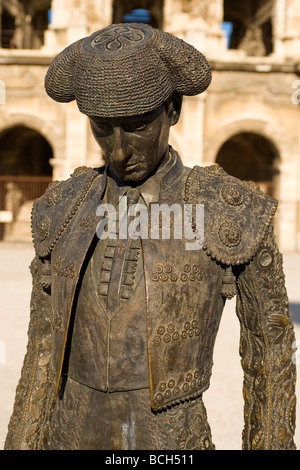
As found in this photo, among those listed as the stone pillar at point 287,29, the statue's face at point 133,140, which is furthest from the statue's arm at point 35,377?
the stone pillar at point 287,29

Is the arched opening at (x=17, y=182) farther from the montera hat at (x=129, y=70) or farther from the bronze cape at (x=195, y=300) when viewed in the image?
the montera hat at (x=129, y=70)

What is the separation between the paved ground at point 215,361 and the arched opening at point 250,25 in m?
15.0

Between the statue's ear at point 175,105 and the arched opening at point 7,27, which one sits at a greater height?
the arched opening at point 7,27

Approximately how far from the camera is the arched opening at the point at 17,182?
1869cm

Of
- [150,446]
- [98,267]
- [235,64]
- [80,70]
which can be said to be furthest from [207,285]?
[235,64]

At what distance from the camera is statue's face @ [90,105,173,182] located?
1.40 metres

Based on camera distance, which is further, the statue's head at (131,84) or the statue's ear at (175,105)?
the statue's ear at (175,105)

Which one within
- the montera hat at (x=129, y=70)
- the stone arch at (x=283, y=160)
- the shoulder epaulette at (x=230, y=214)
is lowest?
the shoulder epaulette at (x=230, y=214)

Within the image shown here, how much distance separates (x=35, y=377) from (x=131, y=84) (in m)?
0.98

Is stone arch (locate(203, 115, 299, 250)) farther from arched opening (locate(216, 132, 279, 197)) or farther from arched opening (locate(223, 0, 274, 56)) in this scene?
arched opening (locate(223, 0, 274, 56))

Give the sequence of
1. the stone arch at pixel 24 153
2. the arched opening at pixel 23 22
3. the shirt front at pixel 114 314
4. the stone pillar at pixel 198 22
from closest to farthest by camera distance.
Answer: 1. the shirt front at pixel 114 314
2. the stone pillar at pixel 198 22
3. the stone arch at pixel 24 153
4. the arched opening at pixel 23 22

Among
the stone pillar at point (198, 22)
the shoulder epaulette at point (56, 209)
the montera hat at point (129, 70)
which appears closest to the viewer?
the montera hat at point (129, 70)

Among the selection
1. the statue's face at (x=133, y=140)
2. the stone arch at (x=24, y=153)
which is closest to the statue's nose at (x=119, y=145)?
the statue's face at (x=133, y=140)
